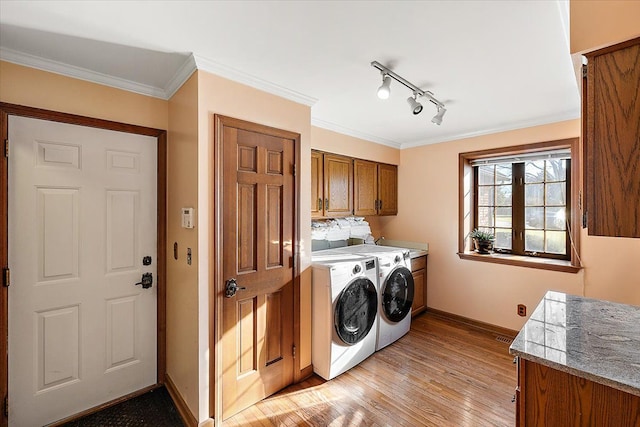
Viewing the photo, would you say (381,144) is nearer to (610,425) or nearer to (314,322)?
(314,322)

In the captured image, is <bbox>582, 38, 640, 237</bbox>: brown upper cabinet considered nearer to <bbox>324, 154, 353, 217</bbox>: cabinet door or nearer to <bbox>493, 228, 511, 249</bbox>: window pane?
<bbox>324, 154, 353, 217</bbox>: cabinet door

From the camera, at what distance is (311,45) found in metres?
1.57

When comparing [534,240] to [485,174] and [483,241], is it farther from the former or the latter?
[485,174]

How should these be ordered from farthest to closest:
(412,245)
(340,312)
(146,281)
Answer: (412,245)
(340,312)
(146,281)

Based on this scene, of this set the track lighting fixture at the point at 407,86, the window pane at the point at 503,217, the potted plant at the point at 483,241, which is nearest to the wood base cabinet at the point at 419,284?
the potted plant at the point at 483,241

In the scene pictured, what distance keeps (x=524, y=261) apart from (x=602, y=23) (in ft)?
8.19

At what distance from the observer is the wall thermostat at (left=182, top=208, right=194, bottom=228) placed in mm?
1803

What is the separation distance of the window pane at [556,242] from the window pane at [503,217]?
38cm

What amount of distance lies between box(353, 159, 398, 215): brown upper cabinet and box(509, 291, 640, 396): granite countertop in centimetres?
209

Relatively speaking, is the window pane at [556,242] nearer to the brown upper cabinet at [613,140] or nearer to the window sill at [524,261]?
the window sill at [524,261]

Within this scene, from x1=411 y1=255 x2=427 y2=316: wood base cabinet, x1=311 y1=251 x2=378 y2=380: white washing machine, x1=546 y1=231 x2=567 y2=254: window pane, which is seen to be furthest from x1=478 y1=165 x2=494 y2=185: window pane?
x1=311 y1=251 x2=378 y2=380: white washing machine

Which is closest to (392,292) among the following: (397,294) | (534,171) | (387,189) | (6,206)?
(397,294)

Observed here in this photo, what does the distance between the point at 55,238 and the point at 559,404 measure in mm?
2731

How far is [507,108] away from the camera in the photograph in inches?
101
